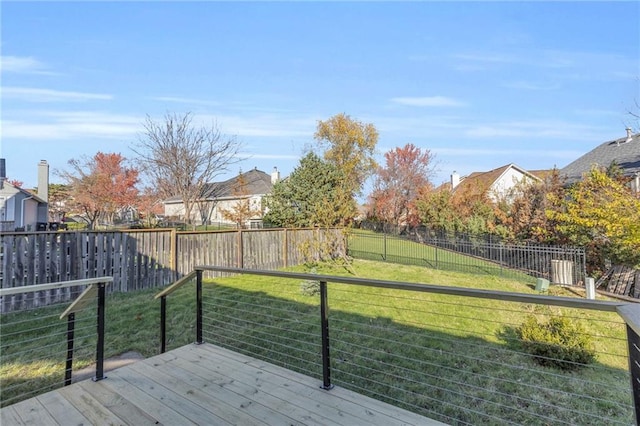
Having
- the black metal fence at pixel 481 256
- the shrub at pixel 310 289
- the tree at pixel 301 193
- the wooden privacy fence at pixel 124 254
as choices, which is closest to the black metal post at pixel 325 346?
the shrub at pixel 310 289

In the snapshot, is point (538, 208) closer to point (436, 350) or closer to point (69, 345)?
point (436, 350)

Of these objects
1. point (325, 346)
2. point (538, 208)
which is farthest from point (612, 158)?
point (325, 346)

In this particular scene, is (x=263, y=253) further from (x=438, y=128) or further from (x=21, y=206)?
(x=21, y=206)

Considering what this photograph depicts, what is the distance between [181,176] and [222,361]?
17.6 meters

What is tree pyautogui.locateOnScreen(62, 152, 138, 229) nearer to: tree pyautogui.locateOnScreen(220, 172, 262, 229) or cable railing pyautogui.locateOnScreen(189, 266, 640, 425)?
tree pyautogui.locateOnScreen(220, 172, 262, 229)

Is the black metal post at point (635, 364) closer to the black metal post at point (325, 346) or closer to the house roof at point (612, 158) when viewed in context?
the black metal post at point (325, 346)

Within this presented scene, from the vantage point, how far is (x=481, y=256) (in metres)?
11.5

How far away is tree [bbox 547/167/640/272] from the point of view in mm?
7914

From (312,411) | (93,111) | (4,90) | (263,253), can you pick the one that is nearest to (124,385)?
(312,411)

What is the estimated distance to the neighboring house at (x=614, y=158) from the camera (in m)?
12.1

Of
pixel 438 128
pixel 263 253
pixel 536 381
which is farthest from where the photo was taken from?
pixel 438 128

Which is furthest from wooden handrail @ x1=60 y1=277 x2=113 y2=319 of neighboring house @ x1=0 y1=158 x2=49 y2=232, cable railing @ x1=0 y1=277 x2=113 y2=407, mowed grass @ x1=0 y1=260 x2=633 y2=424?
neighboring house @ x1=0 y1=158 x2=49 y2=232

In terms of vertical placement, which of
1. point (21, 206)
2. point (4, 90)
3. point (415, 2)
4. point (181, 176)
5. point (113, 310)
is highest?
point (415, 2)

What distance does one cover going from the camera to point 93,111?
11898 mm
